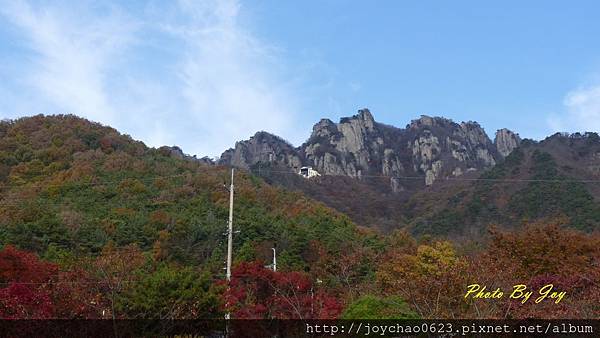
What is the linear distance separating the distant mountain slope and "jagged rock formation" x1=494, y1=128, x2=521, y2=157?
6569 centimetres

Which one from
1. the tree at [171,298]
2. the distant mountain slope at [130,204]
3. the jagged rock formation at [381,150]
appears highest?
the jagged rock formation at [381,150]

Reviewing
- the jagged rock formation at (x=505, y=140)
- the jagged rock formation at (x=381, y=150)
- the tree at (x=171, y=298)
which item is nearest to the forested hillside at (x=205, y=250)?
the tree at (x=171, y=298)

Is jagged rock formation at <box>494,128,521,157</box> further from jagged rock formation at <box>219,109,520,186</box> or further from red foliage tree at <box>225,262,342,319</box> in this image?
red foliage tree at <box>225,262,342,319</box>

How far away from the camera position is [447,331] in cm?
859

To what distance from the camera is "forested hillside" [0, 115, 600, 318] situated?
11188 millimetres

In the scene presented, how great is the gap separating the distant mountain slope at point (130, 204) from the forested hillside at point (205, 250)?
98mm

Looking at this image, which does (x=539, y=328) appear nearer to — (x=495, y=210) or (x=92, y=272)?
(x=92, y=272)

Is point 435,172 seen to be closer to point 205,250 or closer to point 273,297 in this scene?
point 205,250

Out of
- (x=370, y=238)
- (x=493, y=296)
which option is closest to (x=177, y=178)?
(x=370, y=238)

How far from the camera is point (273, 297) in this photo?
1672cm

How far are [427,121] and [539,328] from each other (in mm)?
99126

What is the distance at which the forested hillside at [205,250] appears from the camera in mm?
11188

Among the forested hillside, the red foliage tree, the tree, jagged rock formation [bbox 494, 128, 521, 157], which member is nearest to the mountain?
jagged rock formation [bbox 494, 128, 521, 157]

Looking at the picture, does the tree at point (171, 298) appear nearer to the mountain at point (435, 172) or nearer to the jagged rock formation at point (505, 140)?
the mountain at point (435, 172)
